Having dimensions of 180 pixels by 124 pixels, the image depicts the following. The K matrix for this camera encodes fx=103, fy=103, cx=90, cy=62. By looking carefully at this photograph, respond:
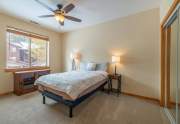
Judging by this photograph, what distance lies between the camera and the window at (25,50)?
3855 millimetres

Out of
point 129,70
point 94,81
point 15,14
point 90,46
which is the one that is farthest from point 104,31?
point 15,14

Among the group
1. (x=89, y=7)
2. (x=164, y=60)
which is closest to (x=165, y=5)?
(x=164, y=60)

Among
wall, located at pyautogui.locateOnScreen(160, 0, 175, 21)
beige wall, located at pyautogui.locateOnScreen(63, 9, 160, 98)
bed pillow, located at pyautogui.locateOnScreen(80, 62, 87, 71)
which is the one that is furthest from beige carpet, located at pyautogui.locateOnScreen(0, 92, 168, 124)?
wall, located at pyautogui.locateOnScreen(160, 0, 175, 21)

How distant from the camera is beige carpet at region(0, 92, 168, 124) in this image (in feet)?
6.98

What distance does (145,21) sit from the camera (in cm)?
337

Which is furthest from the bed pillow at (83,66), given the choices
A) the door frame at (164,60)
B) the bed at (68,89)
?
the door frame at (164,60)

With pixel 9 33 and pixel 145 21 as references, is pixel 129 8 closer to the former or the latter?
pixel 145 21

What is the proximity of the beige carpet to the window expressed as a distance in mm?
1518

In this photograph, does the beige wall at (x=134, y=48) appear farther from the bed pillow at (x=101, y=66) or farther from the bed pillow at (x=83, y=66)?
the bed pillow at (x=83, y=66)

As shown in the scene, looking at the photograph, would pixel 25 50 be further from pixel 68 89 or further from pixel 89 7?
pixel 68 89

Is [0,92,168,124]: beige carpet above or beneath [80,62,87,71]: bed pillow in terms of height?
beneath

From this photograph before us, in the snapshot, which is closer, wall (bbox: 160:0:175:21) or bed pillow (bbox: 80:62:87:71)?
wall (bbox: 160:0:175:21)

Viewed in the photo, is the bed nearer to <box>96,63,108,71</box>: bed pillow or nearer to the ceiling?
<box>96,63,108,71</box>: bed pillow

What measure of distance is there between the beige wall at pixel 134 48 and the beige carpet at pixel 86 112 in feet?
2.25
